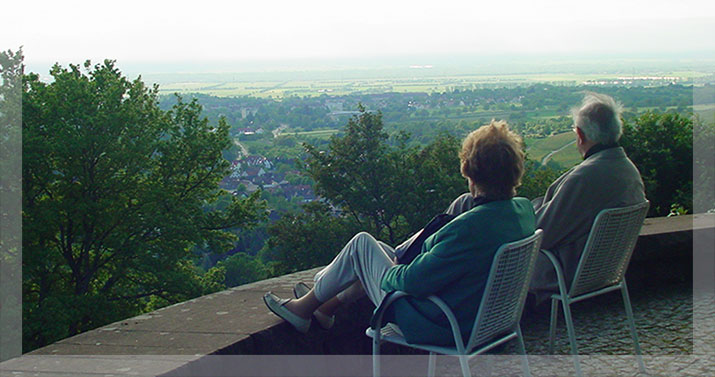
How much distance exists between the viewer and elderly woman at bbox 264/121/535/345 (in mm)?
2369

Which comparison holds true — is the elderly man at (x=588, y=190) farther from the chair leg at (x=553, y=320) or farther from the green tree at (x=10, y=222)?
the green tree at (x=10, y=222)

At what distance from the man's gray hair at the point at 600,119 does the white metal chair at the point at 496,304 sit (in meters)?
1.03

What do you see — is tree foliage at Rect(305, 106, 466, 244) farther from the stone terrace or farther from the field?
the stone terrace

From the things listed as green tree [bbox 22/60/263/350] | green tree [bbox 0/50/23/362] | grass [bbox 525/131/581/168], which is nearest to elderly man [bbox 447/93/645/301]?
green tree [bbox 22/60/263/350]

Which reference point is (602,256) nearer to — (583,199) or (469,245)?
(583,199)

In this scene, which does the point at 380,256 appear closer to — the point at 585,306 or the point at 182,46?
the point at 585,306

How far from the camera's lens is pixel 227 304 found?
11.3 feet

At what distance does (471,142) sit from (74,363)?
1580mm

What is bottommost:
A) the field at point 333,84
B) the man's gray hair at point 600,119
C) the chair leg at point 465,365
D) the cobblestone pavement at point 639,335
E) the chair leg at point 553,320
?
the cobblestone pavement at point 639,335

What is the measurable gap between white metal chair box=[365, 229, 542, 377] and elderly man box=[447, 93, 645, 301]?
787 mm

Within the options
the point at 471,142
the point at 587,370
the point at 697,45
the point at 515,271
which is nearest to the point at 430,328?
the point at 515,271

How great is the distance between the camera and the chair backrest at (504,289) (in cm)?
228

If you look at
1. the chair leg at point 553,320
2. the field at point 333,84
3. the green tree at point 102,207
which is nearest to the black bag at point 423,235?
the chair leg at point 553,320

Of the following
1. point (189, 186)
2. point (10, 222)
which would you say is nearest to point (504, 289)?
point (10, 222)
